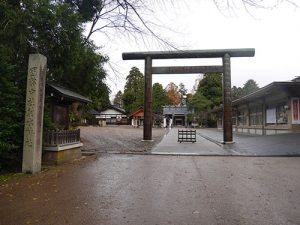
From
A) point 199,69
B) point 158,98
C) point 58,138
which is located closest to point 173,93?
point 158,98

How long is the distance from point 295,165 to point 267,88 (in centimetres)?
1032

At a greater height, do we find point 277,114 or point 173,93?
point 173,93

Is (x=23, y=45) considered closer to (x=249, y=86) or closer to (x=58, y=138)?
(x=58, y=138)

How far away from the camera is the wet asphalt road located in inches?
189

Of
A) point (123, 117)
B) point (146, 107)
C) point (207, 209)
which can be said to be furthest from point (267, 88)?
point (123, 117)

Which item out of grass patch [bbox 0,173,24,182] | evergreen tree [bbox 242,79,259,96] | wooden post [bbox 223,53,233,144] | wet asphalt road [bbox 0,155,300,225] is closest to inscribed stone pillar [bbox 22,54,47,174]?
grass patch [bbox 0,173,24,182]

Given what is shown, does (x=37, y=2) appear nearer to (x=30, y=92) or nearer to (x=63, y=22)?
(x=63, y=22)

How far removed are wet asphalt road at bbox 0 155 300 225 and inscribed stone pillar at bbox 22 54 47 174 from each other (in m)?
0.58

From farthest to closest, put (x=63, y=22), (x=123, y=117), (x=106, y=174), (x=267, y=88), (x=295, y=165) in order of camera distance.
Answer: (x=123, y=117) → (x=267, y=88) → (x=63, y=22) → (x=295, y=165) → (x=106, y=174)

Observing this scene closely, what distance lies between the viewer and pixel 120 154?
13602 millimetres

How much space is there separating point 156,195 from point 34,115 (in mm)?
4826

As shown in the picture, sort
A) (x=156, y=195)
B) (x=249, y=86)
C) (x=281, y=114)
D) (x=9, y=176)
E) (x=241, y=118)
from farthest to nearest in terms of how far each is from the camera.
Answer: (x=249, y=86) < (x=241, y=118) < (x=281, y=114) < (x=9, y=176) < (x=156, y=195)

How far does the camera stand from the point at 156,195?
6223 millimetres

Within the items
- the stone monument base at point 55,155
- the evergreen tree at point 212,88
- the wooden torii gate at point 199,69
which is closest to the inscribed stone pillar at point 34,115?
the stone monument base at point 55,155
